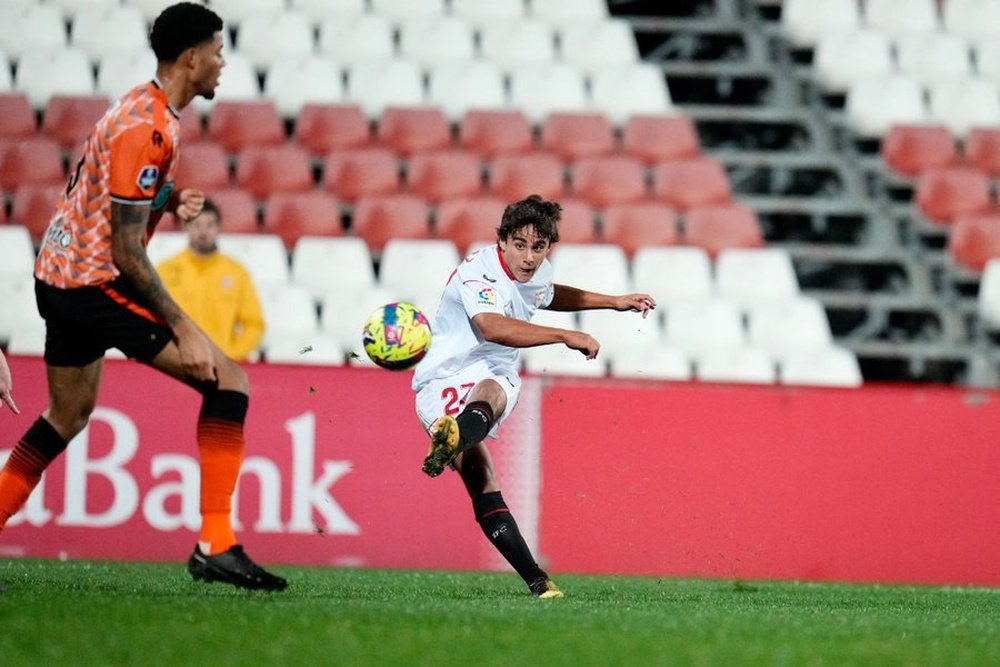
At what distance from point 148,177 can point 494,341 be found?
1645 mm

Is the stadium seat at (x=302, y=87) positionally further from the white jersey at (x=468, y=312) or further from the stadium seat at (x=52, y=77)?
the white jersey at (x=468, y=312)

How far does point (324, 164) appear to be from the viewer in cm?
1324

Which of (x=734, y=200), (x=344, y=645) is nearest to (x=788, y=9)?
(x=734, y=200)

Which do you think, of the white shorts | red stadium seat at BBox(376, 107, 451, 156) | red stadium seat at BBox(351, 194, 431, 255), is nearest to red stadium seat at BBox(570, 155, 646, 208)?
red stadium seat at BBox(376, 107, 451, 156)

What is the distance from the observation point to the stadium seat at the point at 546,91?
13758mm

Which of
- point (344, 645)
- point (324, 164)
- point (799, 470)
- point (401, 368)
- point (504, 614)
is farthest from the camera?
point (324, 164)

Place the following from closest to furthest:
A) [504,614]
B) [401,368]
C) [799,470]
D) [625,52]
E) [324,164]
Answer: [504,614] → [401,368] → [799,470] → [324,164] → [625,52]

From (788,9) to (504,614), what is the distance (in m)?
10.5

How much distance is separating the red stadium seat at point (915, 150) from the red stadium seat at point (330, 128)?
448 centimetres

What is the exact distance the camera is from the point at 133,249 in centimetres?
565

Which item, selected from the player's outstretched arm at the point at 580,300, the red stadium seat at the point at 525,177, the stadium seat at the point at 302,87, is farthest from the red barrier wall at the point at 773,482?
the stadium seat at the point at 302,87

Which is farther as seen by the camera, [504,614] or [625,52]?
[625,52]

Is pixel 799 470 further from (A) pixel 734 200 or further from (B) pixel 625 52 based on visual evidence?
(B) pixel 625 52

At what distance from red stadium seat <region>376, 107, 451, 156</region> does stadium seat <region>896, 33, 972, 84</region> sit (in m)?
4.50
